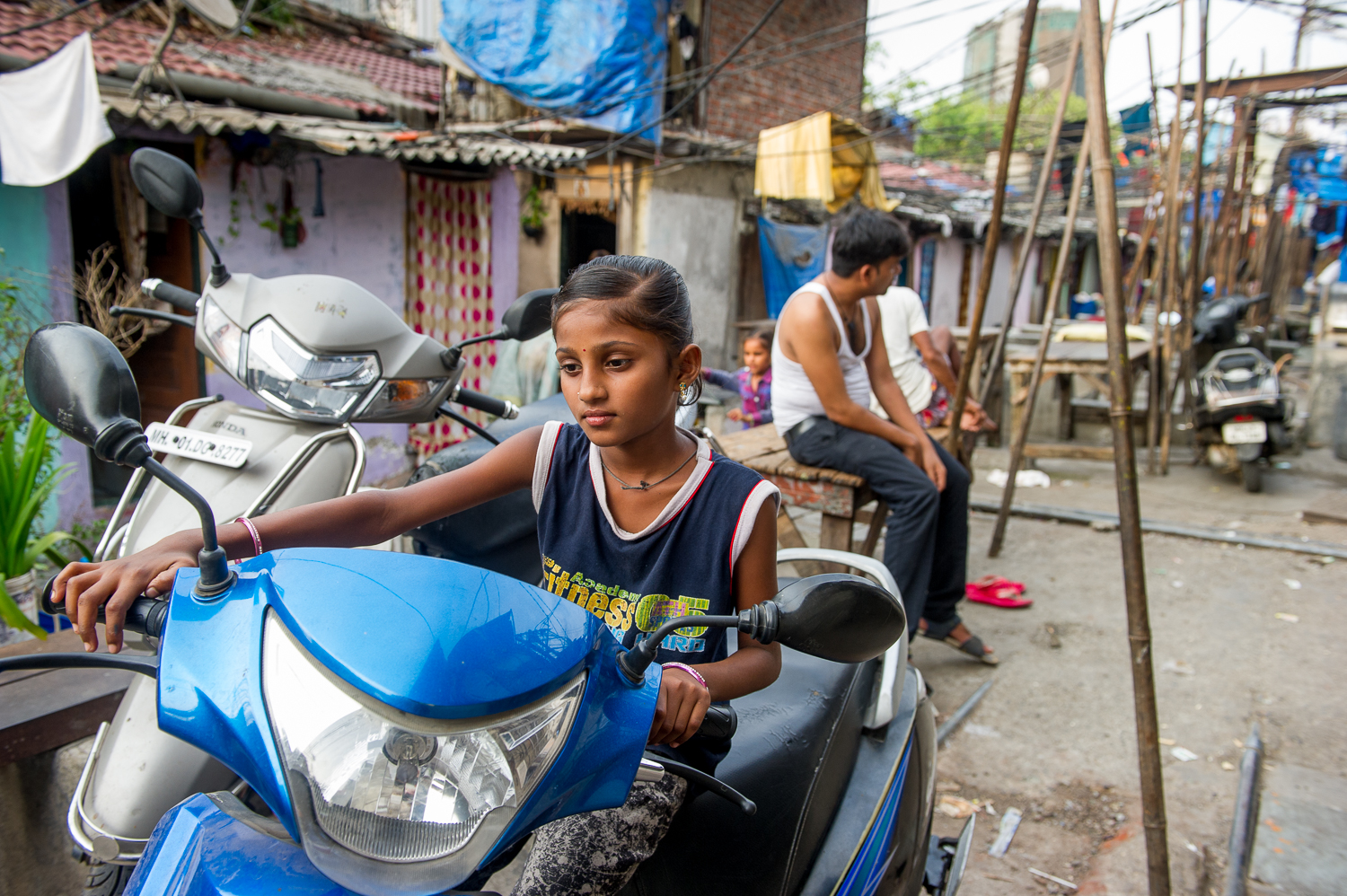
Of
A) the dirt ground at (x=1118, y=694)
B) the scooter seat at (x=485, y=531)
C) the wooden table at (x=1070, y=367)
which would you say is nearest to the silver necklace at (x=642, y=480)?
the scooter seat at (x=485, y=531)

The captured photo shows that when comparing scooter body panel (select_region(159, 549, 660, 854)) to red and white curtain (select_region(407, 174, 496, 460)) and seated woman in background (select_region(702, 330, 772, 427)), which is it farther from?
red and white curtain (select_region(407, 174, 496, 460))

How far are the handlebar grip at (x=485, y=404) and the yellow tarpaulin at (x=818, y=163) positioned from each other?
6.22m

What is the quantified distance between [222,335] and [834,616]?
163 cm

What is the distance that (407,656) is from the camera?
0.75 meters

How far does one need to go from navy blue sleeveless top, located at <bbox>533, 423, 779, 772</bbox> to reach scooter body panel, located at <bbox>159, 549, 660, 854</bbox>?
0.42 meters

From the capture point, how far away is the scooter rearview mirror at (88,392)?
3.22ft

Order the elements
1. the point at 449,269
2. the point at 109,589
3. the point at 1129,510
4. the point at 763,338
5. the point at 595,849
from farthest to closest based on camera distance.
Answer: the point at 449,269 → the point at 763,338 → the point at 1129,510 → the point at 595,849 → the point at 109,589

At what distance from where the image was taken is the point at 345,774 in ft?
2.40

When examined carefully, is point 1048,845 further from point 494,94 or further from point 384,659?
point 494,94

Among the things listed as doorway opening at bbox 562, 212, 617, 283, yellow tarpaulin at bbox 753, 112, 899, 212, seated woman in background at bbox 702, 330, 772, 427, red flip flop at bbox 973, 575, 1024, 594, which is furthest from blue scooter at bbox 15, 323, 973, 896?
doorway opening at bbox 562, 212, 617, 283

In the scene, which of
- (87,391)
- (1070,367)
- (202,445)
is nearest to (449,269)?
(1070,367)

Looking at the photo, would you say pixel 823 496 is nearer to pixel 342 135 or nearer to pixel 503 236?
pixel 342 135

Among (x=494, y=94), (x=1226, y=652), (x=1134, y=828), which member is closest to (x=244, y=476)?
(x=1134, y=828)

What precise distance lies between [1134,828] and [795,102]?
34.3 ft
